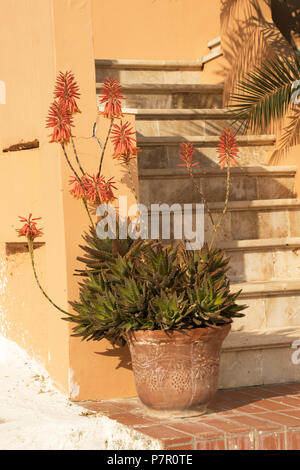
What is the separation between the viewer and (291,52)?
5.84 m

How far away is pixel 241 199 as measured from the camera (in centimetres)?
543

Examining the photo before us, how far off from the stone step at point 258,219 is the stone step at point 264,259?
25 cm

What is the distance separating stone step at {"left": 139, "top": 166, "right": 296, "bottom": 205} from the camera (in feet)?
16.7

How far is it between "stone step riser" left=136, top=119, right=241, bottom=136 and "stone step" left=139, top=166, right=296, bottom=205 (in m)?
0.55

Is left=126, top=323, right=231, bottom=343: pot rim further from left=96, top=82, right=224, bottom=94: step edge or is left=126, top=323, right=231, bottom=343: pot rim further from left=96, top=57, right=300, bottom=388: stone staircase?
left=96, top=82, right=224, bottom=94: step edge

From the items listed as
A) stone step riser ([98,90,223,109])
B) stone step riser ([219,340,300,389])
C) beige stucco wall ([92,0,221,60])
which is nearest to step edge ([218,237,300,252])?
stone step riser ([219,340,300,389])

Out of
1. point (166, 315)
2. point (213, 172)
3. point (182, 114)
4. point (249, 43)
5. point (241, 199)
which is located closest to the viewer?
point (166, 315)

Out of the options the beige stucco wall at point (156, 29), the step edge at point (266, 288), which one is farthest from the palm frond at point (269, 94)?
the beige stucco wall at point (156, 29)

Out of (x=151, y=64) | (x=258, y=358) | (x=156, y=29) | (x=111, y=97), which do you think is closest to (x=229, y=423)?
(x=258, y=358)

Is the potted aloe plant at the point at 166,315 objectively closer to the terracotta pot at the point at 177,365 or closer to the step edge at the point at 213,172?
the terracotta pot at the point at 177,365

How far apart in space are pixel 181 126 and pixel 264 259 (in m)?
1.57

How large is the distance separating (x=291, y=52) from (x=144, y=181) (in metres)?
1.73

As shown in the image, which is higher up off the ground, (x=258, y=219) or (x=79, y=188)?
(x=79, y=188)

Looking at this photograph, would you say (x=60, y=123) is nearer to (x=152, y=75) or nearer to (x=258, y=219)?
(x=258, y=219)
